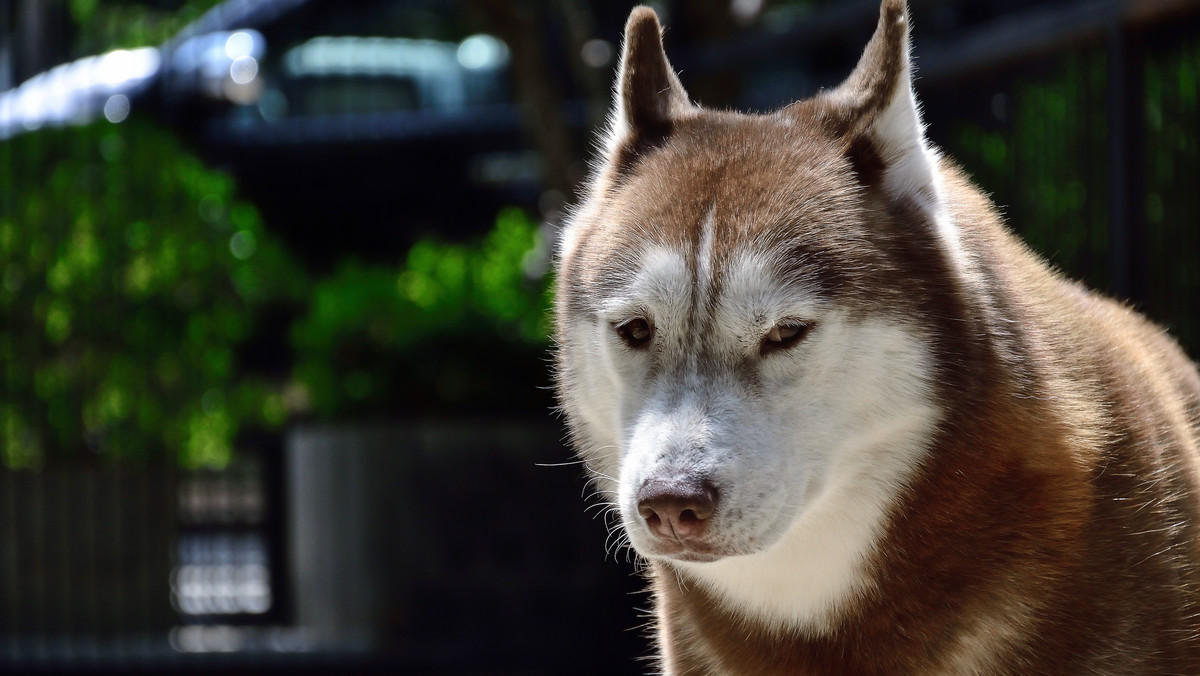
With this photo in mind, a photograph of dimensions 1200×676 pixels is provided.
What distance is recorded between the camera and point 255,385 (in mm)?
7723

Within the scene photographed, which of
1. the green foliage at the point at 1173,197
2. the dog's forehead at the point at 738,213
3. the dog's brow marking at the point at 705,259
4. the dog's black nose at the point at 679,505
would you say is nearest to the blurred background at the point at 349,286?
the green foliage at the point at 1173,197

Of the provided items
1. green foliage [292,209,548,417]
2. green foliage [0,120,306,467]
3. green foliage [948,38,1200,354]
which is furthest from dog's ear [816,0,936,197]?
green foliage [0,120,306,467]

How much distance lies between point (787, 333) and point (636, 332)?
1.12 feet

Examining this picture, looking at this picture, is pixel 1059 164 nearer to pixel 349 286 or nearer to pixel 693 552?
pixel 349 286

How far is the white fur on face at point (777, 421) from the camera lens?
8.90ft

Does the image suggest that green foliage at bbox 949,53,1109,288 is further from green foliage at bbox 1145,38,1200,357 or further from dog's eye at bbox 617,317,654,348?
dog's eye at bbox 617,317,654,348

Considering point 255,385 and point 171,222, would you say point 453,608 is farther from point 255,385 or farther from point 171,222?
point 171,222

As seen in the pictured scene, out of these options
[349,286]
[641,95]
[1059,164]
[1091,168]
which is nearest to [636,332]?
[641,95]

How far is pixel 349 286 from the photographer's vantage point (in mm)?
7039

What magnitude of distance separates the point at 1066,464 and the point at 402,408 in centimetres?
435

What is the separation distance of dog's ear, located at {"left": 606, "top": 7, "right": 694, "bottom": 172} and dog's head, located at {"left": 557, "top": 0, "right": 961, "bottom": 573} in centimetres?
19

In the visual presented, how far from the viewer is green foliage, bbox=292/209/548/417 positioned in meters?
6.67

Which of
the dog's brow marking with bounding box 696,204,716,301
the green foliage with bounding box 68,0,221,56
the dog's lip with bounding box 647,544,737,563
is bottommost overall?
the dog's lip with bounding box 647,544,737,563

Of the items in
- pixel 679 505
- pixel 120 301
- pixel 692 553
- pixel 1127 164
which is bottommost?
pixel 692 553
